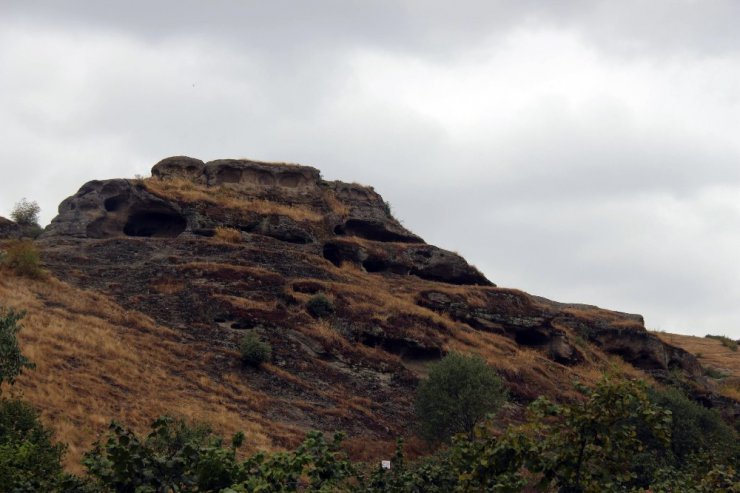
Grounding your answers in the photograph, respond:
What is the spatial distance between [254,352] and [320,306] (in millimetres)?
5682

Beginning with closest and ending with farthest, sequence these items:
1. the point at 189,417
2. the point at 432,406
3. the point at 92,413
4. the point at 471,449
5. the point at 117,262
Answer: the point at 471,449 < the point at 92,413 < the point at 189,417 < the point at 432,406 < the point at 117,262

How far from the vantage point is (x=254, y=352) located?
25594 millimetres

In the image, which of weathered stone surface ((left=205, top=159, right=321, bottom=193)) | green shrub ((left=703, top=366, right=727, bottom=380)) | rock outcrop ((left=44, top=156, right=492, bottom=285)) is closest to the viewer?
rock outcrop ((left=44, top=156, right=492, bottom=285))

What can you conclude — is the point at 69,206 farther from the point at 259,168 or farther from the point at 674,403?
the point at 674,403

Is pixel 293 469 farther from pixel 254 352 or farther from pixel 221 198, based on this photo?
pixel 221 198

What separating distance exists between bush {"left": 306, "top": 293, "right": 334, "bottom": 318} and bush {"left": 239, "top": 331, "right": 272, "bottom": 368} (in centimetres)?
481

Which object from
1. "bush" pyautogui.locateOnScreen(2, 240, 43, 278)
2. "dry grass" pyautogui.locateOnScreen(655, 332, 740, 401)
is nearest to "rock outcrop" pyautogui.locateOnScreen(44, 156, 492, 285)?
"bush" pyautogui.locateOnScreen(2, 240, 43, 278)

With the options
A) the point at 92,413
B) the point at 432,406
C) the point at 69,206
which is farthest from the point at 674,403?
the point at 69,206

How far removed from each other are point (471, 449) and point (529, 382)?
79.1ft

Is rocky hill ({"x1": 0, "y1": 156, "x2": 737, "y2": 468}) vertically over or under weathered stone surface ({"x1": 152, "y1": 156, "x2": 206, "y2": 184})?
under

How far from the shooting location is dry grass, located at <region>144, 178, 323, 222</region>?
40438 mm

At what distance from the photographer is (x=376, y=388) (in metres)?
26.7

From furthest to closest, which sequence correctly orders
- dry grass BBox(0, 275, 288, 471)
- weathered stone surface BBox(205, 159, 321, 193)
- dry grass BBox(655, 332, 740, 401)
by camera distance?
dry grass BBox(655, 332, 740, 401), weathered stone surface BBox(205, 159, 321, 193), dry grass BBox(0, 275, 288, 471)

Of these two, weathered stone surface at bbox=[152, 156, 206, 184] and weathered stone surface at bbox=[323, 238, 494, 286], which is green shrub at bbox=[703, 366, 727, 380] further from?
weathered stone surface at bbox=[152, 156, 206, 184]
